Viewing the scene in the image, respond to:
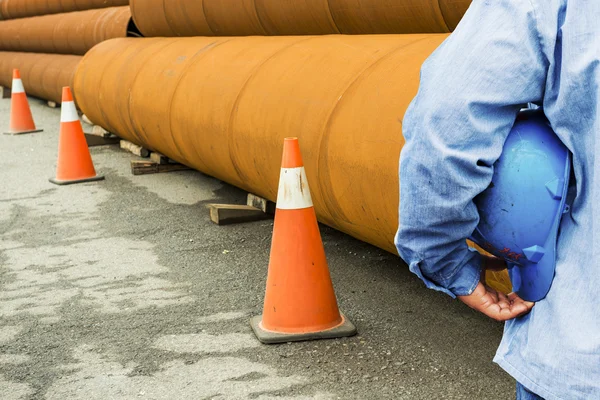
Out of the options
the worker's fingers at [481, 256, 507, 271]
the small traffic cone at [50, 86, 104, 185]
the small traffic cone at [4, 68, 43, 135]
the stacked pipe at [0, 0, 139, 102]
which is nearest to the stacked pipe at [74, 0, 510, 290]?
the small traffic cone at [50, 86, 104, 185]

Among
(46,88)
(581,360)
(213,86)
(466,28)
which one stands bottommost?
(46,88)

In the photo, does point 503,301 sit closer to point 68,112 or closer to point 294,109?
point 294,109

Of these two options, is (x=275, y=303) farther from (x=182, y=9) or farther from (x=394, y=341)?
(x=182, y=9)

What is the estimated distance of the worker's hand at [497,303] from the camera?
4.77 ft

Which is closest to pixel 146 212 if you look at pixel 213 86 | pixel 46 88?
pixel 213 86

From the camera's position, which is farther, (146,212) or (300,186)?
(146,212)

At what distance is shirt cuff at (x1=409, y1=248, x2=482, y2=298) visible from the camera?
4.83 feet

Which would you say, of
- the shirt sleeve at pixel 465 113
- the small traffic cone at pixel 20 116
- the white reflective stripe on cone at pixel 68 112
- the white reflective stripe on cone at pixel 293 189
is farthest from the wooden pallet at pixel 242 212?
the small traffic cone at pixel 20 116

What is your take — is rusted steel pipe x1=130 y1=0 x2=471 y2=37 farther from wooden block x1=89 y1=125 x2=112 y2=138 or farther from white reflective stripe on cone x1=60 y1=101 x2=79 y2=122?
wooden block x1=89 y1=125 x2=112 y2=138

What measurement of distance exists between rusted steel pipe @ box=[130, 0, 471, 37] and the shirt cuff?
233 cm

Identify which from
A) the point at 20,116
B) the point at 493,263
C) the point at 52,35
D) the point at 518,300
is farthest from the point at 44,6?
the point at 518,300

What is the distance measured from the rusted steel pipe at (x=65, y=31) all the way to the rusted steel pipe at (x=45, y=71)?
0.15 metres

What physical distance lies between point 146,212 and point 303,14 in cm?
167

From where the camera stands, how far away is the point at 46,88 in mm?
12273
